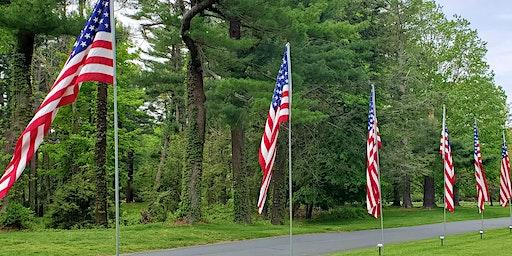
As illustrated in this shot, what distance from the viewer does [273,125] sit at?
11055mm

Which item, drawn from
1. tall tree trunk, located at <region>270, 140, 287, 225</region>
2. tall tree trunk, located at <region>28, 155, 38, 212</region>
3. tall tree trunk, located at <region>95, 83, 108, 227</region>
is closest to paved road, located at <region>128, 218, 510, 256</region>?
tall tree trunk, located at <region>270, 140, 287, 225</region>

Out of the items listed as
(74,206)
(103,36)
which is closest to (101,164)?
(74,206)

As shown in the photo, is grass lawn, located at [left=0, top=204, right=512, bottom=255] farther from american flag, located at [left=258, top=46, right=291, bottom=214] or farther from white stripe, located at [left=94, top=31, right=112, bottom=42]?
white stripe, located at [left=94, top=31, right=112, bottom=42]

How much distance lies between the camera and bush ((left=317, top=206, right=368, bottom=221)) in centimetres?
3512

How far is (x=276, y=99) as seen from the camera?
1149 centimetres

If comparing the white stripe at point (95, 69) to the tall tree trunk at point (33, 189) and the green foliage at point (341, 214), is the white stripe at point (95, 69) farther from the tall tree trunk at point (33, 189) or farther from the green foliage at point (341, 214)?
the green foliage at point (341, 214)

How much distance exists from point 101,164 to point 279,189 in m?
9.52

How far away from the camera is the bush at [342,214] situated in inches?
1383

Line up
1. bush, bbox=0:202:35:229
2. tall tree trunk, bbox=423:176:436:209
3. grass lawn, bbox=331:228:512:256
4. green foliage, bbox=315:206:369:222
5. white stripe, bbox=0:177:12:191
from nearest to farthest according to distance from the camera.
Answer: white stripe, bbox=0:177:12:191
grass lawn, bbox=331:228:512:256
bush, bbox=0:202:35:229
green foliage, bbox=315:206:369:222
tall tree trunk, bbox=423:176:436:209

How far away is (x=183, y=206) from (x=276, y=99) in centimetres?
1278

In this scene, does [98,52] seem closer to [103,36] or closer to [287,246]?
[103,36]

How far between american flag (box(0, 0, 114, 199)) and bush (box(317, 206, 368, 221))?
28.4 meters

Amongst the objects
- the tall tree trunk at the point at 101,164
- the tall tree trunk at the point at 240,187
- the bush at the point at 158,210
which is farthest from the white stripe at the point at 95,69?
the bush at the point at 158,210

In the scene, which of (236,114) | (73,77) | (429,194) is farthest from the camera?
(429,194)
